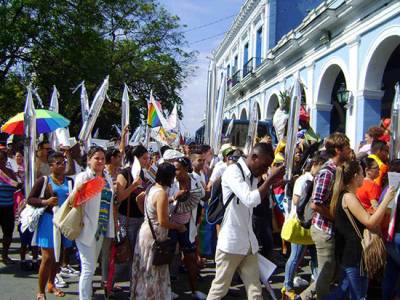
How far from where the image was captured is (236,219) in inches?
165

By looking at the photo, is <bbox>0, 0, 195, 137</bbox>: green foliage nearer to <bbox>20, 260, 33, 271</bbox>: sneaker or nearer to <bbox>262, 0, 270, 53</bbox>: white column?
<bbox>262, 0, 270, 53</bbox>: white column

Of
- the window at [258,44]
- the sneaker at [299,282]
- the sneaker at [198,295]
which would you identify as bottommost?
the sneaker at [198,295]

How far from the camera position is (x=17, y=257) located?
24.6 ft

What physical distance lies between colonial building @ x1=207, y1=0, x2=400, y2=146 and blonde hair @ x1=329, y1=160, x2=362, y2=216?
→ 3146mm

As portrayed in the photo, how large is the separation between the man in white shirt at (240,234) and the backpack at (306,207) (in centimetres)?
87

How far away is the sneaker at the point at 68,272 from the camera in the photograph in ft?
20.8

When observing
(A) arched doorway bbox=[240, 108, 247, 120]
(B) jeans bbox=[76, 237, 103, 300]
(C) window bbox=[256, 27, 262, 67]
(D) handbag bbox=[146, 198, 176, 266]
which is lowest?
(B) jeans bbox=[76, 237, 103, 300]

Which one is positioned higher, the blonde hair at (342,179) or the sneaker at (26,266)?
the blonde hair at (342,179)

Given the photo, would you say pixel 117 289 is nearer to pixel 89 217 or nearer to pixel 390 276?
pixel 89 217

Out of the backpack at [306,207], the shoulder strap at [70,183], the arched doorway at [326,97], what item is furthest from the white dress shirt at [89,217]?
the arched doorway at [326,97]

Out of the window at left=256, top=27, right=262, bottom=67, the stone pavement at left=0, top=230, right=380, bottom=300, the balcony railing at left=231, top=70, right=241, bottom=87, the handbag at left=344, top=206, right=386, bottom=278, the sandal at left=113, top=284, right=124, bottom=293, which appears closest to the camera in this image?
the handbag at left=344, top=206, right=386, bottom=278

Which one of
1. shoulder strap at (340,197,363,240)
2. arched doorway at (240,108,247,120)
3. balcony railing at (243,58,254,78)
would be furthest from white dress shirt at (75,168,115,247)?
arched doorway at (240,108,247,120)

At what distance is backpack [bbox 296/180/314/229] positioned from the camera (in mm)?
4832

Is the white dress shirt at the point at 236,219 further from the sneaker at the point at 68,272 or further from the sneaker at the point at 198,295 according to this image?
the sneaker at the point at 68,272
